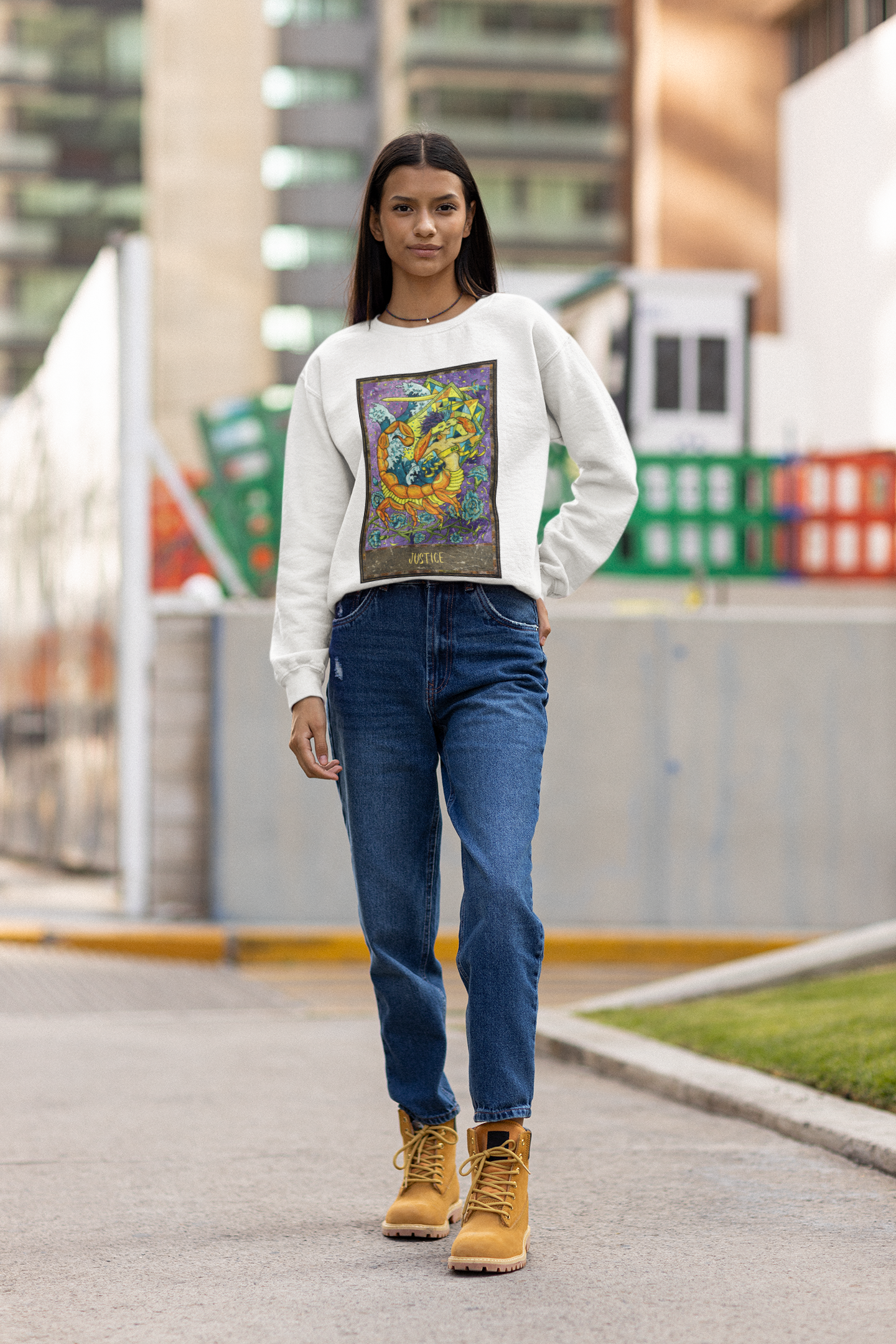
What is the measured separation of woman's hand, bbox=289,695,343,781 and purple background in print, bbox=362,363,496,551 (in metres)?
0.31

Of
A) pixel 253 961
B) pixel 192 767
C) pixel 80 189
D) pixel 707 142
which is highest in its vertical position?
pixel 80 189

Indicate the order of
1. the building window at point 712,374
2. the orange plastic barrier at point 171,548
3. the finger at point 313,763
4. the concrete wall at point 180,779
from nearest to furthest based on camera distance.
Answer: the finger at point 313,763 < the concrete wall at point 180,779 < the orange plastic barrier at point 171,548 < the building window at point 712,374

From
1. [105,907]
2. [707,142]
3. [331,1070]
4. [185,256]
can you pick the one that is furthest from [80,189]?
[331,1070]

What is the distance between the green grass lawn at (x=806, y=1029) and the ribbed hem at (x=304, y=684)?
80.9 inches

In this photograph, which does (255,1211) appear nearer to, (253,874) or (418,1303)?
(418,1303)

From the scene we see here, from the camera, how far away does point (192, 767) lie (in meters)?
10.3

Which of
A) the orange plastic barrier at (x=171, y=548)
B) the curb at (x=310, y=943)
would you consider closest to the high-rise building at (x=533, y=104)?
the orange plastic barrier at (x=171, y=548)

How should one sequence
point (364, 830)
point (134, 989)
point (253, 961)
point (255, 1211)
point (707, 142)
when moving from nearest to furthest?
1. point (364, 830)
2. point (255, 1211)
3. point (134, 989)
4. point (253, 961)
5. point (707, 142)

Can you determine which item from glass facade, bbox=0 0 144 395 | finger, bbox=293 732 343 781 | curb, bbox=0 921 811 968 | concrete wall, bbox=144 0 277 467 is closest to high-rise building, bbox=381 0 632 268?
concrete wall, bbox=144 0 277 467

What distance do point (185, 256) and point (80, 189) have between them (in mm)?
6485

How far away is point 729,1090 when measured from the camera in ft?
17.4

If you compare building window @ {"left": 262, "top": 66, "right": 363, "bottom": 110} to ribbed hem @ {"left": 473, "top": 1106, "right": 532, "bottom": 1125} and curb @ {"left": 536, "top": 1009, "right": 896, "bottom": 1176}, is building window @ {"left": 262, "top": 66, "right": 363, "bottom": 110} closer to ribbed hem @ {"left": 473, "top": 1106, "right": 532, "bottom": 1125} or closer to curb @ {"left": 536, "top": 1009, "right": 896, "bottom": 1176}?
curb @ {"left": 536, "top": 1009, "right": 896, "bottom": 1176}

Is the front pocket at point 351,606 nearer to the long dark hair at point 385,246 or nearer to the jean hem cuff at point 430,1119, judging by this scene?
the long dark hair at point 385,246

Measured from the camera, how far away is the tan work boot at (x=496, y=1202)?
3.41 metres
